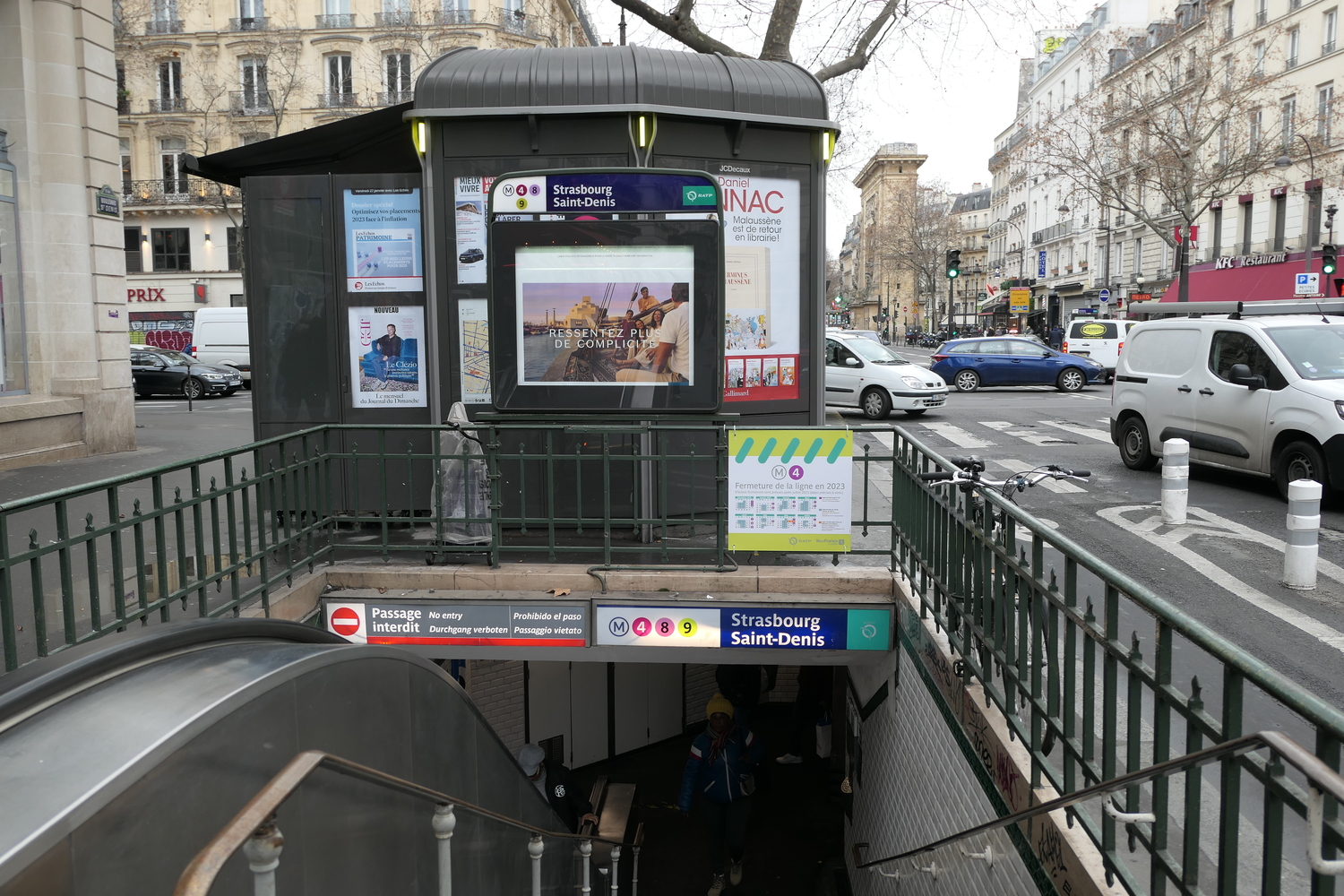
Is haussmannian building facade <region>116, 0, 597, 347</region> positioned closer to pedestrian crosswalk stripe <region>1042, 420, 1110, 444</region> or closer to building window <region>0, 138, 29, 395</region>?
pedestrian crosswalk stripe <region>1042, 420, 1110, 444</region>

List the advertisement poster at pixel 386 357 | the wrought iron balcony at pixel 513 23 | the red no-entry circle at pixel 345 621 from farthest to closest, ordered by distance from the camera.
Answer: the wrought iron balcony at pixel 513 23 < the advertisement poster at pixel 386 357 < the red no-entry circle at pixel 345 621

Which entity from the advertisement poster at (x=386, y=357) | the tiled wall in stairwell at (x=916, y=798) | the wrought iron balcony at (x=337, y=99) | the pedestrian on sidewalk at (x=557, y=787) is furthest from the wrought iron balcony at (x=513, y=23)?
the tiled wall in stairwell at (x=916, y=798)

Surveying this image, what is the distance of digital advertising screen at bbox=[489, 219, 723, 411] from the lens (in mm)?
7102

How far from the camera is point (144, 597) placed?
5211 millimetres

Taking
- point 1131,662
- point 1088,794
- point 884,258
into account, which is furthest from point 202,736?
point 884,258

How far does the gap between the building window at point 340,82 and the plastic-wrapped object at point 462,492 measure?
47.4 meters

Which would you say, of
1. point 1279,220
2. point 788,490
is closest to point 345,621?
point 788,490

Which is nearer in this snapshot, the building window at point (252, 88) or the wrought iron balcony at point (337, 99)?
the building window at point (252, 88)

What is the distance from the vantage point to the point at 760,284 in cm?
802

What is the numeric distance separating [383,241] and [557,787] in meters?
5.52

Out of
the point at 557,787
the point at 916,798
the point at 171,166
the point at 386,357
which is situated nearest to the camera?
the point at 916,798

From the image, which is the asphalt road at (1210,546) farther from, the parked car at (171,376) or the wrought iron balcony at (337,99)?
the wrought iron balcony at (337,99)

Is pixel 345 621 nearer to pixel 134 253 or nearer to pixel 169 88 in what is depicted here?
pixel 169 88

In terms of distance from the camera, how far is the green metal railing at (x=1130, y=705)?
2.51 m
